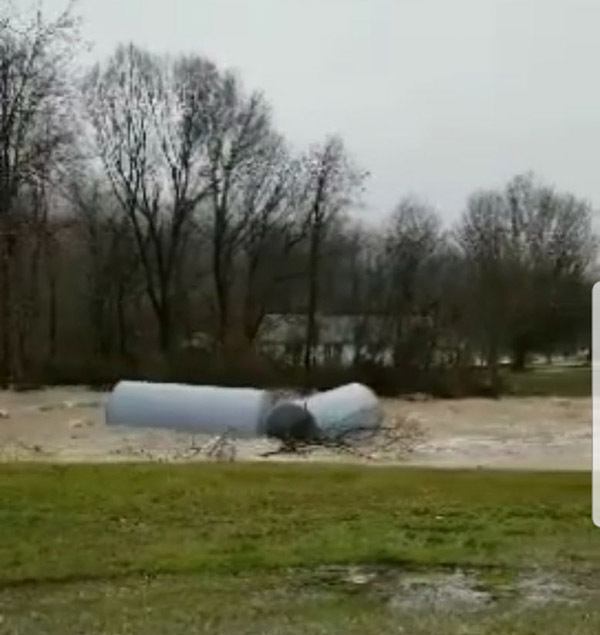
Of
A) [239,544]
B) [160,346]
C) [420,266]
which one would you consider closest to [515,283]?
[420,266]

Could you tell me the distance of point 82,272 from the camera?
4475cm

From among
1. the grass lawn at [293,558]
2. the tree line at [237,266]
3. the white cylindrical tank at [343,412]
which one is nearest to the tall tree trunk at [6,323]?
the tree line at [237,266]

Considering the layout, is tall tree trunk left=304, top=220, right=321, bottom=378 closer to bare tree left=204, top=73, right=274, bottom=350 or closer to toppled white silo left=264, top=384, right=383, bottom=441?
bare tree left=204, top=73, right=274, bottom=350

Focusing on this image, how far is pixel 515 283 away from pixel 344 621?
36.8 meters

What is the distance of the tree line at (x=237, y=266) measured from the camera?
127 feet

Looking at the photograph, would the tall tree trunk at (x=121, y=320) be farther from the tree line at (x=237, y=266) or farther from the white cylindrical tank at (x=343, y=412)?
the white cylindrical tank at (x=343, y=412)

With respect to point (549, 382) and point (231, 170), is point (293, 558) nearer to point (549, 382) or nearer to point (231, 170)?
point (549, 382)

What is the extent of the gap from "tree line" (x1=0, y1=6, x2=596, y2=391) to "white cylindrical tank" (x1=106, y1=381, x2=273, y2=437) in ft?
38.0

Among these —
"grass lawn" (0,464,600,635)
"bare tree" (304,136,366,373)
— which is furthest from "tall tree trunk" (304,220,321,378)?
"grass lawn" (0,464,600,635)

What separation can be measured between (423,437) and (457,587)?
16872mm

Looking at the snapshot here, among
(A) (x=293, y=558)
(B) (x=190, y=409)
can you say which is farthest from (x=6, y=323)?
(A) (x=293, y=558)

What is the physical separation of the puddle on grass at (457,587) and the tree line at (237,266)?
30495mm

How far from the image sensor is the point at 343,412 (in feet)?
75.0

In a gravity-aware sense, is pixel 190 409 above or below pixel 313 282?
below
